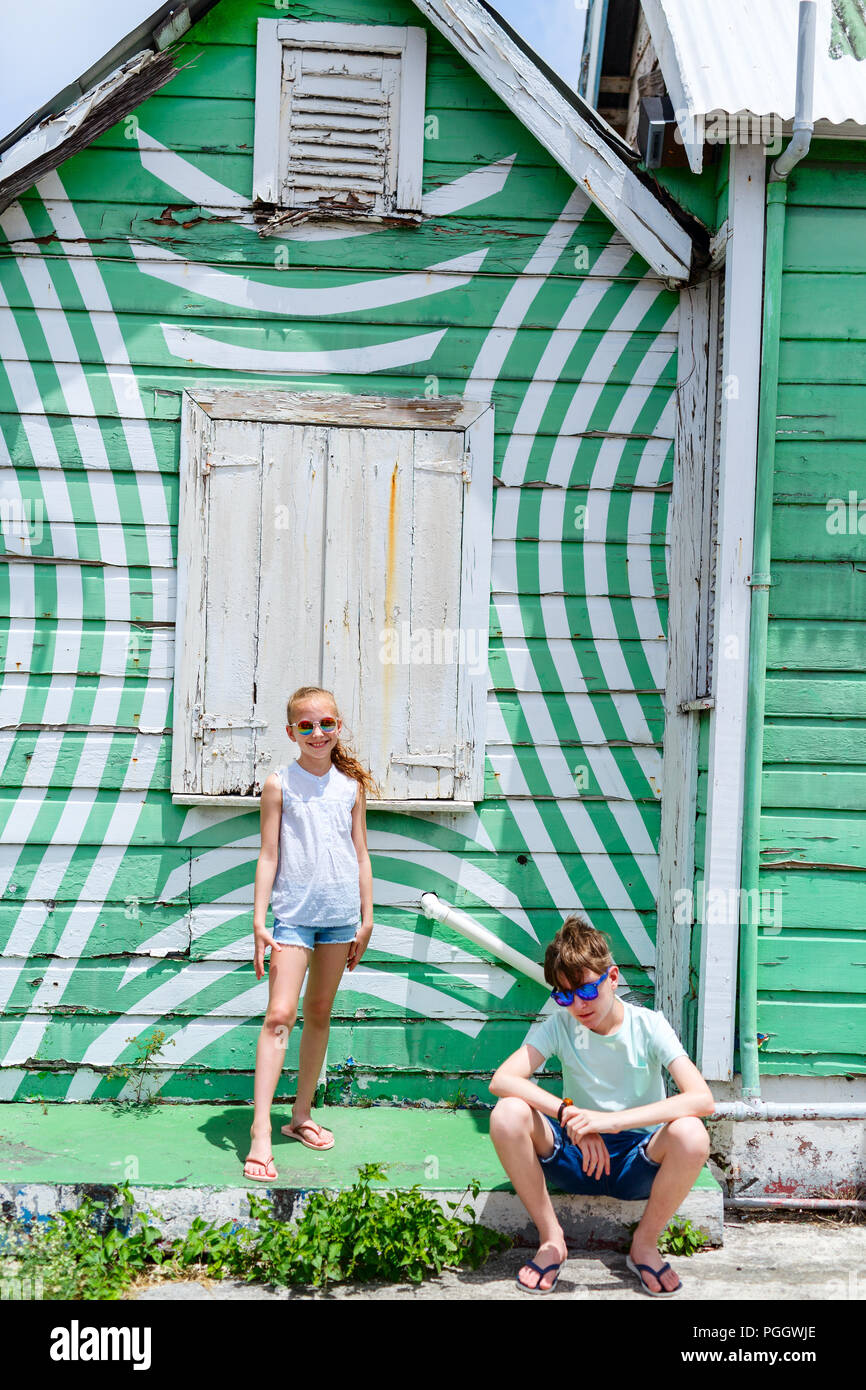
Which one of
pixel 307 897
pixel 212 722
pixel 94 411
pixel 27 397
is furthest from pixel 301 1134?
pixel 27 397

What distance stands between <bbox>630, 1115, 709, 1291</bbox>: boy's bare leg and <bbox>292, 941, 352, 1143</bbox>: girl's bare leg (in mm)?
1177

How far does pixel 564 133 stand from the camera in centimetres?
439

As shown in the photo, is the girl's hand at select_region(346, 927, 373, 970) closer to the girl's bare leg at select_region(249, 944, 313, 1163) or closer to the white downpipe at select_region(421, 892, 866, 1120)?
the girl's bare leg at select_region(249, 944, 313, 1163)

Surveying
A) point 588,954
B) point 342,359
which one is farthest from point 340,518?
point 588,954

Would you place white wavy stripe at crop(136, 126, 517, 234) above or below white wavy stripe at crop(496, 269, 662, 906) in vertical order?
above

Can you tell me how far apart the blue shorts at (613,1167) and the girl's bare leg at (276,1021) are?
3.10 feet

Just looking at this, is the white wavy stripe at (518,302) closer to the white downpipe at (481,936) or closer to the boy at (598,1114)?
the white downpipe at (481,936)

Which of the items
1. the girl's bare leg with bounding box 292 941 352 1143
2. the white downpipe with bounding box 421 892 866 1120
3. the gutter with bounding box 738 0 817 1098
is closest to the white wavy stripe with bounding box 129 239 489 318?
the gutter with bounding box 738 0 817 1098

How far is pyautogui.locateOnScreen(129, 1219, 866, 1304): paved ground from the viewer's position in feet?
11.2

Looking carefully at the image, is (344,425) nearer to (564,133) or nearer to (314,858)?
(564,133)

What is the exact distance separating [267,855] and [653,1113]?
1.53 metres

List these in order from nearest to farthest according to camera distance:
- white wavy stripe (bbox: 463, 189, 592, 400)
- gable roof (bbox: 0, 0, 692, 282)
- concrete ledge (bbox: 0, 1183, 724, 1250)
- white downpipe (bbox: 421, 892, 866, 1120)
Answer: concrete ledge (bbox: 0, 1183, 724, 1250) < white downpipe (bbox: 421, 892, 866, 1120) < gable roof (bbox: 0, 0, 692, 282) < white wavy stripe (bbox: 463, 189, 592, 400)

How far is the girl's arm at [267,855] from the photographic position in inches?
154
